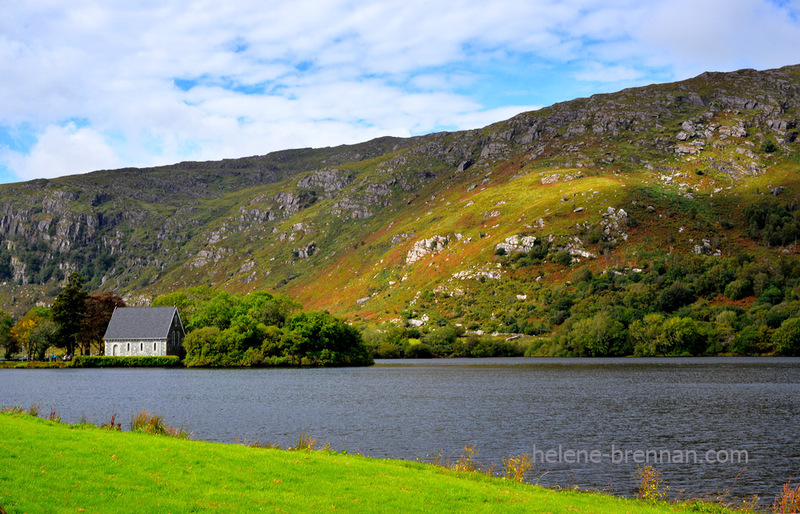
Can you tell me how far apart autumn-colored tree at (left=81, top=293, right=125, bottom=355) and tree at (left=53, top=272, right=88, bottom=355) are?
231 cm

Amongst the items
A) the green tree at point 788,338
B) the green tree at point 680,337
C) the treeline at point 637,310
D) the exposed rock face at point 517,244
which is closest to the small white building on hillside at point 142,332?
the treeline at point 637,310

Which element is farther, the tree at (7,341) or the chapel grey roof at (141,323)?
the tree at (7,341)

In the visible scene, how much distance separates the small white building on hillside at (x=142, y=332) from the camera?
118 metres

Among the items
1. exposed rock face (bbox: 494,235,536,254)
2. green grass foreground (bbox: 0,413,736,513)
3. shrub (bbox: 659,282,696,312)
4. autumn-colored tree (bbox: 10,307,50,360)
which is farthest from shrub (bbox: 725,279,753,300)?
autumn-colored tree (bbox: 10,307,50,360)

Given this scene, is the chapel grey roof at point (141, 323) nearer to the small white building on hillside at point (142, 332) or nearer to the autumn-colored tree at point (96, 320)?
the small white building on hillside at point (142, 332)

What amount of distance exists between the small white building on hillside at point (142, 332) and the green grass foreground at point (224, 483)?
102m

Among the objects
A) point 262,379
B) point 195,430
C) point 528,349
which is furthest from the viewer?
point 528,349

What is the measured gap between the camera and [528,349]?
14200 centimetres

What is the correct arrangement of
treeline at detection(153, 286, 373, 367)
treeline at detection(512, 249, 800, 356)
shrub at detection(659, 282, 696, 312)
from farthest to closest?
shrub at detection(659, 282, 696, 312), treeline at detection(512, 249, 800, 356), treeline at detection(153, 286, 373, 367)

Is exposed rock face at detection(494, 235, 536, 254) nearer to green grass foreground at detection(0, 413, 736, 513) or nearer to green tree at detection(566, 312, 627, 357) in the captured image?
green tree at detection(566, 312, 627, 357)

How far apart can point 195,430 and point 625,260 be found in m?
150

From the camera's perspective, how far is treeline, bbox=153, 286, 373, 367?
10831 cm

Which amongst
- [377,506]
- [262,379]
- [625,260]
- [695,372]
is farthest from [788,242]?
[377,506]

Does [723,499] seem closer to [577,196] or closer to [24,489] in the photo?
[24,489]
